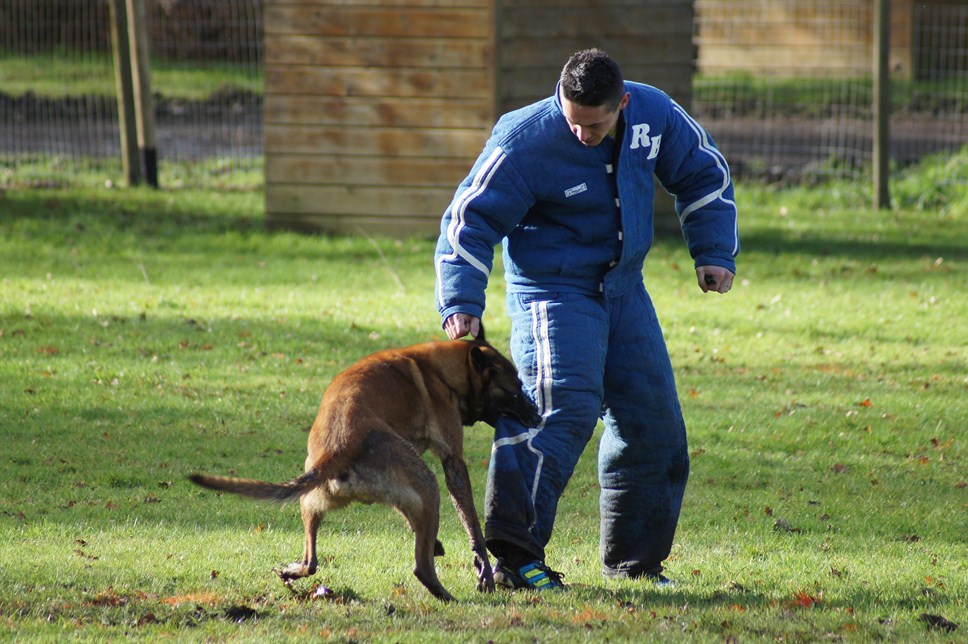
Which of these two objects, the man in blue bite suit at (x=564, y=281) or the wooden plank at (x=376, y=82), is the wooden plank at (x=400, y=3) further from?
the man in blue bite suit at (x=564, y=281)

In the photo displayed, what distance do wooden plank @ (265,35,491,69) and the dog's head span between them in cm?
789

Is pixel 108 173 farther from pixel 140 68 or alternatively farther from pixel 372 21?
pixel 372 21

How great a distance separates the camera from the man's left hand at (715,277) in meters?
5.26

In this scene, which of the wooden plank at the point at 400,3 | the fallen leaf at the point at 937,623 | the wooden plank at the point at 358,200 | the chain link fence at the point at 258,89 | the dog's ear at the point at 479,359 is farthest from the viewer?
the chain link fence at the point at 258,89

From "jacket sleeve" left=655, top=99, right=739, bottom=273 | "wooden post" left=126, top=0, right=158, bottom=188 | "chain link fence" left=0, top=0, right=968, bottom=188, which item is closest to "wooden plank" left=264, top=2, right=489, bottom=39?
"chain link fence" left=0, top=0, right=968, bottom=188

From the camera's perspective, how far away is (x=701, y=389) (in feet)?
28.4

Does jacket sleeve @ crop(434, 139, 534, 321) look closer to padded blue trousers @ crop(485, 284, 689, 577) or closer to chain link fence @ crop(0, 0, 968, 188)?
padded blue trousers @ crop(485, 284, 689, 577)

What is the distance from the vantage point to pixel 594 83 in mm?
4684

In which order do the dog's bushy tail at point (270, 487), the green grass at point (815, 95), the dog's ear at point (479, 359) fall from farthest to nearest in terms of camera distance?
the green grass at point (815, 95) < the dog's ear at point (479, 359) < the dog's bushy tail at point (270, 487)

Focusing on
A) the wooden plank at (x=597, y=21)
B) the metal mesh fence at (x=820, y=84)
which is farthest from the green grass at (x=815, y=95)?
the wooden plank at (x=597, y=21)

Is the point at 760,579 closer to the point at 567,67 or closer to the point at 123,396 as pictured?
the point at 567,67

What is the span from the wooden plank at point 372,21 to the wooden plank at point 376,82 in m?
0.37

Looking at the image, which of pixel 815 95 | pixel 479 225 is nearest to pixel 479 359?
pixel 479 225

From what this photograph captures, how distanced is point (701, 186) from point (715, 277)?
0.40 meters
